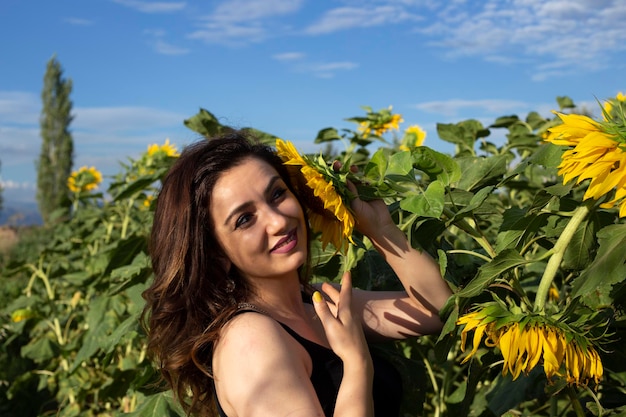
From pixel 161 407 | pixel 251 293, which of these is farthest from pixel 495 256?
pixel 161 407

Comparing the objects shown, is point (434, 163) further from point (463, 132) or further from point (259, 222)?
point (463, 132)

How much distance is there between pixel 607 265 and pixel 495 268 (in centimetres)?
16

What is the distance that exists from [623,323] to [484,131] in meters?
1.29

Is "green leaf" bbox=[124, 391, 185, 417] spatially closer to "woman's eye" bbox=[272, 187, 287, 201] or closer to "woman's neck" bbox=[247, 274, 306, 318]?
"woman's neck" bbox=[247, 274, 306, 318]

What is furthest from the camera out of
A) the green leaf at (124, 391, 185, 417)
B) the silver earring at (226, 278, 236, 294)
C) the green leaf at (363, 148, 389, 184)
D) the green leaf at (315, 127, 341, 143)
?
the green leaf at (315, 127, 341, 143)

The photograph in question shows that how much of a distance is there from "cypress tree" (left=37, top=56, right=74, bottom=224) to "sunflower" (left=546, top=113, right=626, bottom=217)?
25.7 metres

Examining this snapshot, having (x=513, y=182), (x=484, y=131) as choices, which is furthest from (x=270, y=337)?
(x=484, y=131)

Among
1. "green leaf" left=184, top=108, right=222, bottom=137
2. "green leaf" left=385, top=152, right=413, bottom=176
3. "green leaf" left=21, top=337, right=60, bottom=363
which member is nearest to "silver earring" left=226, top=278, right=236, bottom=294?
"green leaf" left=385, top=152, right=413, bottom=176

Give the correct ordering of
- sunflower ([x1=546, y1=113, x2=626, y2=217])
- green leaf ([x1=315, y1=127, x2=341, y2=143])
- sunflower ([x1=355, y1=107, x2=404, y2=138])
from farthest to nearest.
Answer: sunflower ([x1=355, y1=107, x2=404, y2=138]), green leaf ([x1=315, y1=127, x2=341, y2=143]), sunflower ([x1=546, y1=113, x2=626, y2=217])

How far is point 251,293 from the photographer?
1518 mm

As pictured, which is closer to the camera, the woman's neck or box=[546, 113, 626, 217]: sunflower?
box=[546, 113, 626, 217]: sunflower

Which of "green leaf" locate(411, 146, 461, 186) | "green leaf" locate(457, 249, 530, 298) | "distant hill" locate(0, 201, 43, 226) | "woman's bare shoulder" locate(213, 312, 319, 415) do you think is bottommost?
"distant hill" locate(0, 201, 43, 226)

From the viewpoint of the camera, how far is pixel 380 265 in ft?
5.61

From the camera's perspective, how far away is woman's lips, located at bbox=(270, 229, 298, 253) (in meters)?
1.43
